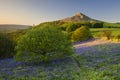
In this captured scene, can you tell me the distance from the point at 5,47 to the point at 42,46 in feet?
47.6

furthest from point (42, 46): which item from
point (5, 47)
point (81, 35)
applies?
point (81, 35)

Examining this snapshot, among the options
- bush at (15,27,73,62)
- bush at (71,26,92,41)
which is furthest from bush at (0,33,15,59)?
bush at (71,26,92,41)

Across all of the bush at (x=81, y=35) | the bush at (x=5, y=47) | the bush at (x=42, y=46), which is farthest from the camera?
the bush at (x=81, y=35)

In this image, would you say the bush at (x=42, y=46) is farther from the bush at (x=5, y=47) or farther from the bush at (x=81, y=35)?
the bush at (x=81, y=35)

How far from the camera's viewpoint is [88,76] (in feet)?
76.0

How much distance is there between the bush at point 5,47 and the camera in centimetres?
4581

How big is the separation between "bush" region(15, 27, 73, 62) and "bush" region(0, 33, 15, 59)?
11734mm

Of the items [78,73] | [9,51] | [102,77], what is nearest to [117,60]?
[78,73]

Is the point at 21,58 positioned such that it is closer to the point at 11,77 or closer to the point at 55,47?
the point at 55,47

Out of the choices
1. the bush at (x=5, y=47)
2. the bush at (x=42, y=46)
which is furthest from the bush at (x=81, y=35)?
the bush at (x=42, y=46)

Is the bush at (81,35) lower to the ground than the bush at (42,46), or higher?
lower

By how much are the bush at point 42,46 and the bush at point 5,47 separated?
1173 centimetres

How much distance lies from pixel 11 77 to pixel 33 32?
10885 millimetres

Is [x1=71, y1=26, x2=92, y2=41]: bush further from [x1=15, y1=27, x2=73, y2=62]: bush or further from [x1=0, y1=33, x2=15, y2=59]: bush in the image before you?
[x1=15, y1=27, x2=73, y2=62]: bush
